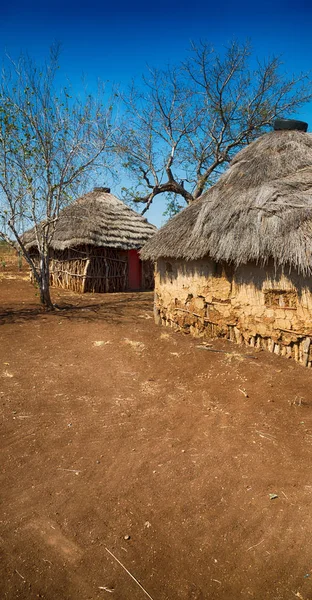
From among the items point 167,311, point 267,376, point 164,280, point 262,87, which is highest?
point 262,87

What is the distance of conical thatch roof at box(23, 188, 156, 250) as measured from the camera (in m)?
14.0

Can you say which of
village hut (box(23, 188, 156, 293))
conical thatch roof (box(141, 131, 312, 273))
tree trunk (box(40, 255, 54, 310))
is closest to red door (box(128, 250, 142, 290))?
village hut (box(23, 188, 156, 293))

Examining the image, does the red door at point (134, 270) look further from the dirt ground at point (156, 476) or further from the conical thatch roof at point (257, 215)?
the dirt ground at point (156, 476)

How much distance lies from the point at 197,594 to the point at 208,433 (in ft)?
6.01

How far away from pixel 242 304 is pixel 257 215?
5.09ft

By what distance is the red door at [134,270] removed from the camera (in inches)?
628

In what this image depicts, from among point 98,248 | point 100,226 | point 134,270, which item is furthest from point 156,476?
point 134,270

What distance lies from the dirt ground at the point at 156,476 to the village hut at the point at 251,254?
2.27 feet

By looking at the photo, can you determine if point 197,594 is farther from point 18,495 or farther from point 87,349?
point 87,349

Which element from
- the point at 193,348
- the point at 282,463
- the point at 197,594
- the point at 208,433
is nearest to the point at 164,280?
the point at 193,348

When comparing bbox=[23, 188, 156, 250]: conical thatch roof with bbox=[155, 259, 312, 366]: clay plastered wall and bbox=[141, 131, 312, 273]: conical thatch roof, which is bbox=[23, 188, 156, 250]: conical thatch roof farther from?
bbox=[155, 259, 312, 366]: clay plastered wall

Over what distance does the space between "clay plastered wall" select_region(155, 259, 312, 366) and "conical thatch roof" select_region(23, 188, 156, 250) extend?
20.6 ft

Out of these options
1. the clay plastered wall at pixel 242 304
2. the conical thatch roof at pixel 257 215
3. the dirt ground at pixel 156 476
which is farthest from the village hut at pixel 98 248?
the dirt ground at pixel 156 476

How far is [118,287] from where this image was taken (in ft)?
50.2
